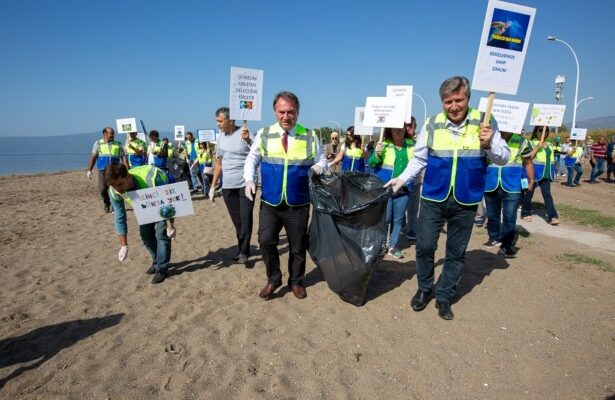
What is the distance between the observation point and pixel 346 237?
3357 mm

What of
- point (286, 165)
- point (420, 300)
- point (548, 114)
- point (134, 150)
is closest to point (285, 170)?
point (286, 165)

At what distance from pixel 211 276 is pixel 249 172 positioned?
5.35 ft

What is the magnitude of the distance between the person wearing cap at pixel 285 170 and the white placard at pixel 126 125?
22.3ft

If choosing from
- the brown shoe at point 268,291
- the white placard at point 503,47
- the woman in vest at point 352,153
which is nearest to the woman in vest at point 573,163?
the woman in vest at point 352,153

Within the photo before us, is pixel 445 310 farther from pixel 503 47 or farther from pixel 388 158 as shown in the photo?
pixel 503 47

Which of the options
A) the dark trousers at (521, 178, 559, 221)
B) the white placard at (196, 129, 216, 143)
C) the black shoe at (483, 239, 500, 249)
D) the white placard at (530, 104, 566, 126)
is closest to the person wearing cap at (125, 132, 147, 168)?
the white placard at (196, 129, 216, 143)

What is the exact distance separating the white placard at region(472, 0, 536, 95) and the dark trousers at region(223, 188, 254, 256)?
2.82 m

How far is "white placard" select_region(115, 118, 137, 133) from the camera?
8914 millimetres

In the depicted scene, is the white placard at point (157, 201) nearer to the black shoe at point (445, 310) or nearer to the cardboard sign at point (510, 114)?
the black shoe at point (445, 310)

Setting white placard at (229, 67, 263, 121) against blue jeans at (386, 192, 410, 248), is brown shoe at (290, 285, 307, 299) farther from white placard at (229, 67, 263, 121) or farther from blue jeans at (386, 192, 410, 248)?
white placard at (229, 67, 263, 121)

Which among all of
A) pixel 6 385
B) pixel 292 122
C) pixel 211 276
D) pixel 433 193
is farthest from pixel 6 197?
pixel 433 193

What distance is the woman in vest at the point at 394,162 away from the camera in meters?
4.73

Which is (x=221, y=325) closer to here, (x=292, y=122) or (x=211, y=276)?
(x=211, y=276)

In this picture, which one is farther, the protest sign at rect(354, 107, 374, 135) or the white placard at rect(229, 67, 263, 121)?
the protest sign at rect(354, 107, 374, 135)
